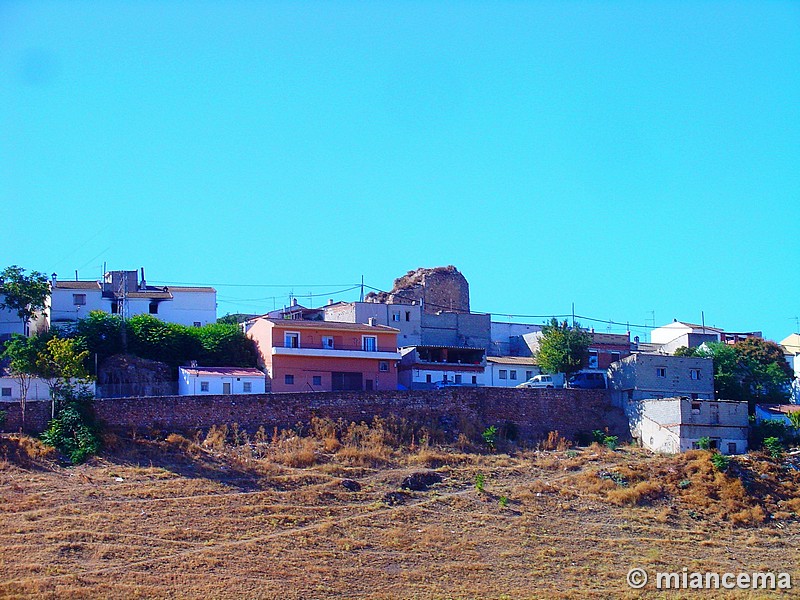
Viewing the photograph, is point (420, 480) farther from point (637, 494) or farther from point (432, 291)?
point (432, 291)

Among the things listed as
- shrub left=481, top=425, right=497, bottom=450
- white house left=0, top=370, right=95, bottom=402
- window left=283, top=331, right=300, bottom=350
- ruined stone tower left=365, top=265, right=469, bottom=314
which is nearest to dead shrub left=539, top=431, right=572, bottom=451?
shrub left=481, top=425, right=497, bottom=450

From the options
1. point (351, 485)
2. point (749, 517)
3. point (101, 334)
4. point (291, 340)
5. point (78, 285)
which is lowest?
point (749, 517)

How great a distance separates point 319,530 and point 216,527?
382cm

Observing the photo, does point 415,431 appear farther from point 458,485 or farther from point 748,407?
point 748,407

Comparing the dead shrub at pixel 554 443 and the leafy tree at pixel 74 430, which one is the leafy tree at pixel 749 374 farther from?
the leafy tree at pixel 74 430

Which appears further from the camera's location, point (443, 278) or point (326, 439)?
point (443, 278)

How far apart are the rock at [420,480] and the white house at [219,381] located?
1201 centimetres

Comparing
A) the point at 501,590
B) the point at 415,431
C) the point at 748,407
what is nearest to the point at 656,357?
the point at 748,407

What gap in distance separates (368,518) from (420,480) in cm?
462

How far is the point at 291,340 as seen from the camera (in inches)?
2425

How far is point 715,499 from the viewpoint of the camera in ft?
169

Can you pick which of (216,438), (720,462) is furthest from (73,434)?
(720,462)

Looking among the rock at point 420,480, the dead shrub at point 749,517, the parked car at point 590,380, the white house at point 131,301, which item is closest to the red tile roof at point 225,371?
the white house at point 131,301

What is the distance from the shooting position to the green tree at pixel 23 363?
5041cm
